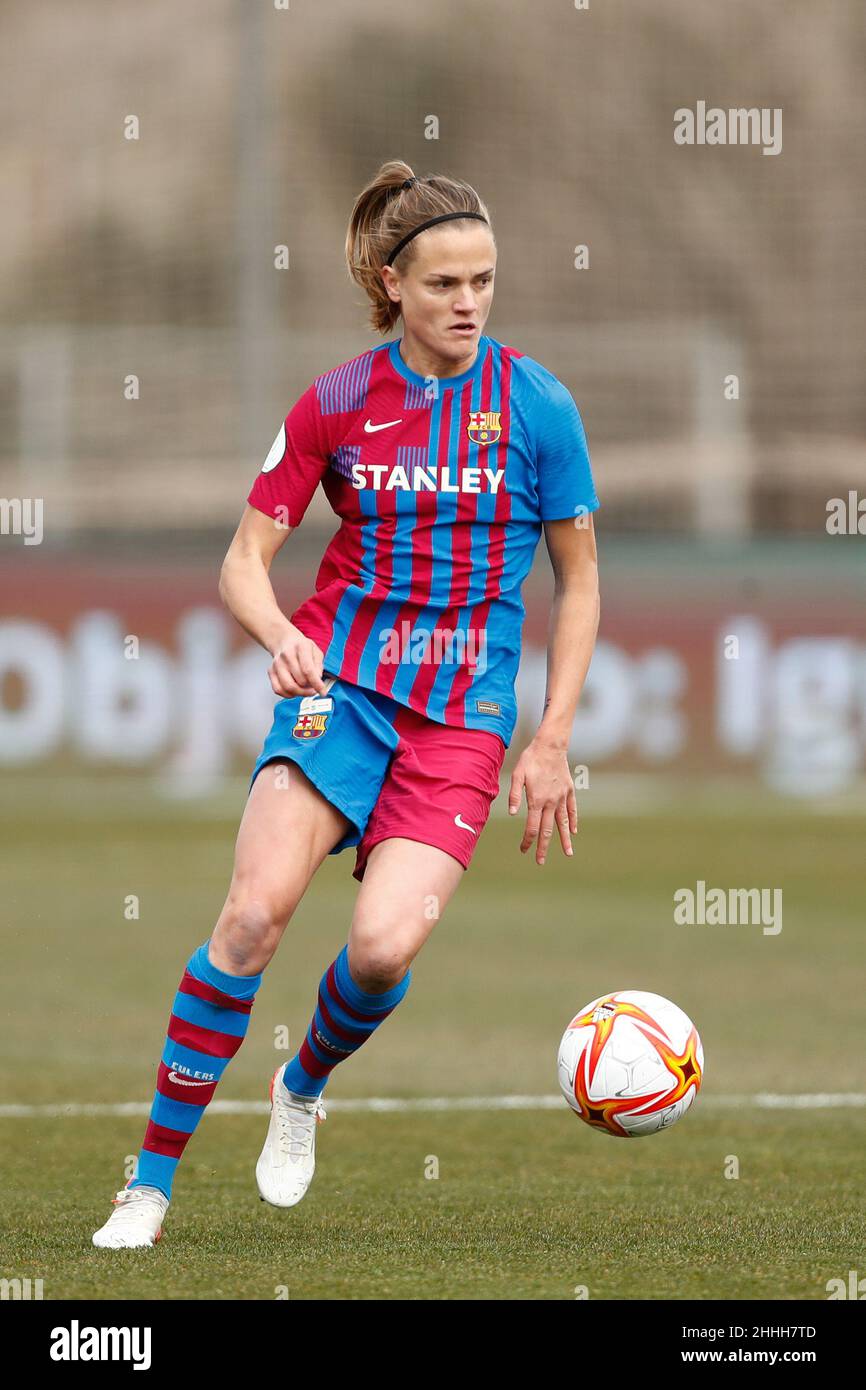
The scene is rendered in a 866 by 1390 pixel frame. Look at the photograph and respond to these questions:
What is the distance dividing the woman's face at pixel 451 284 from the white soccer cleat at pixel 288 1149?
1.77 metres

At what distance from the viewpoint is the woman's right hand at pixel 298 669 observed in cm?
430

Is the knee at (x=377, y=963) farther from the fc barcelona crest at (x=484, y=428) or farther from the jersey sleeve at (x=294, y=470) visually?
the fc barcelona crest at (x=484, y=428)

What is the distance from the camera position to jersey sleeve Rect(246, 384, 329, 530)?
15.5ft

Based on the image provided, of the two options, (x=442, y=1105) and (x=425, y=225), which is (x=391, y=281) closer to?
(x=425, y=225)

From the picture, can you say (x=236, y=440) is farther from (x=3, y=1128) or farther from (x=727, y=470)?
(x=3, y=1128)

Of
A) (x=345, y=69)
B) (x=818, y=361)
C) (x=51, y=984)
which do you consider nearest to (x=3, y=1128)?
(x=51, y=984)

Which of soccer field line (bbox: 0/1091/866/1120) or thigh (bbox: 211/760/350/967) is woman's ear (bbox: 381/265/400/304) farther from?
soccer field line (bbox: 0/1091/866/1120)

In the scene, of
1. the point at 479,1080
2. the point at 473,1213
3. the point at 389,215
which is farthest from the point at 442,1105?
the point at 389,215

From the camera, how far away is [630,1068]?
187 inches

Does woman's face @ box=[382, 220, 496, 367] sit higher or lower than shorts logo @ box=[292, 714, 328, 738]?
higher

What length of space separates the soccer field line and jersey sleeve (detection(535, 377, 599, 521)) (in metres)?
2.48

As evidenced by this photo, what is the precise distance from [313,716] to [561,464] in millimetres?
790

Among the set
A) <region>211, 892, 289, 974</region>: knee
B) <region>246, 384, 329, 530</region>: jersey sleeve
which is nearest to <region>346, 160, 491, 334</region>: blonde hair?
<region>246, 384, 329, 530</region>: jersey sleeve

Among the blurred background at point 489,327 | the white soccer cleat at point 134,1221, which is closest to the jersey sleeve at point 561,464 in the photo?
the white soccer cleat at point 134,1221
